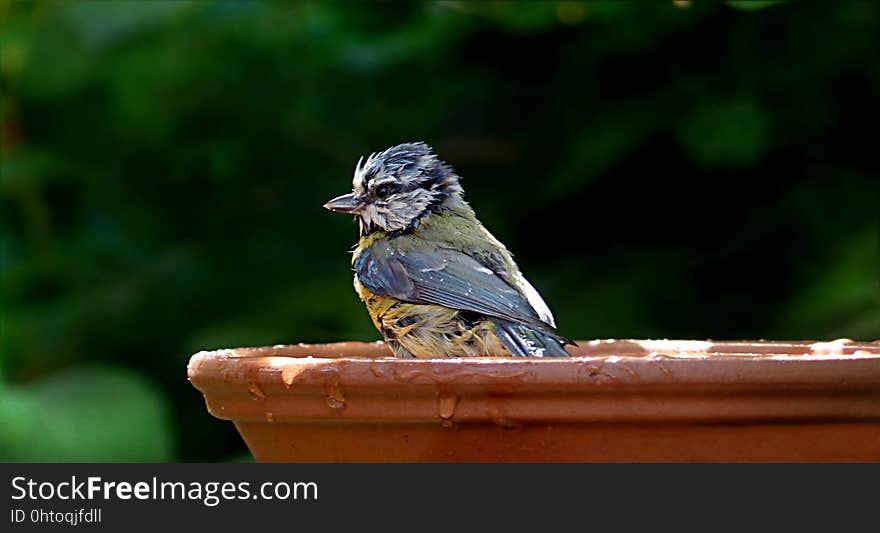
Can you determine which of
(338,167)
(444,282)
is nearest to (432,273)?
(444,282)

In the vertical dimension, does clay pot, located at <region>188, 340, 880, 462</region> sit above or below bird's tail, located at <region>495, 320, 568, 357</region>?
below

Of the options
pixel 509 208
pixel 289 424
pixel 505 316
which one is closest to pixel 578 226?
pixel 509 208

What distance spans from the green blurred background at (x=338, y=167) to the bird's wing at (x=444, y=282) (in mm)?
1111

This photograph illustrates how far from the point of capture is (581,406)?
174cm

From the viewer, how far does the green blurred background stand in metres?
3.84

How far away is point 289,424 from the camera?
1.93m

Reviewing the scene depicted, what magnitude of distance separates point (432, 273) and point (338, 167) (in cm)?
230

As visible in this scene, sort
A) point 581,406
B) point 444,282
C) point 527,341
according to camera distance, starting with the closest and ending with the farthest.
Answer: point 581,406, point 527,341, point 444,282

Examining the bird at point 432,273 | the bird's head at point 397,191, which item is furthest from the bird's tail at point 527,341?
the bird's head at point 397,191

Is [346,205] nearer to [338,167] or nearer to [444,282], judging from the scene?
[444,282]

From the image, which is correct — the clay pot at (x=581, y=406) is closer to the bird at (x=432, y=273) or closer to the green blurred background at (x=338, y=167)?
the bird at (x=432, y=273)

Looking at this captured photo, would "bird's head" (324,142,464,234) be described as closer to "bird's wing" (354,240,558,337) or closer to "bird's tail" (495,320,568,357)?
"bird's wing" (354,240,558,337)

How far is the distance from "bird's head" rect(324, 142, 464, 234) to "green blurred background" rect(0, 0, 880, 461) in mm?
746

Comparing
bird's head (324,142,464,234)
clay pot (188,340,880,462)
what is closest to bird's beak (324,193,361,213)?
bird's head (324,142,464,234)
